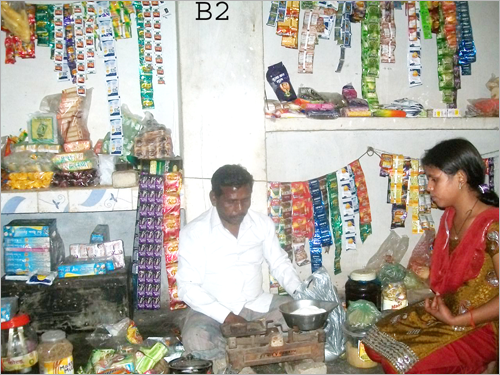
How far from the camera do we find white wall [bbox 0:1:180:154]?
15.1ft

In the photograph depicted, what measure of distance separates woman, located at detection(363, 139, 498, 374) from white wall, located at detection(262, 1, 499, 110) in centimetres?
214

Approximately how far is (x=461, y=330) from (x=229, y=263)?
1.50 metres

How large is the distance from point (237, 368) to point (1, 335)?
1407 millimetres

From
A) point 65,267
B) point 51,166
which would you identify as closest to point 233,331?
point 65,267

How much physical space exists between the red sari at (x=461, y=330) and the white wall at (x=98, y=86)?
9.18ft

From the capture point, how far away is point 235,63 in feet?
13.3

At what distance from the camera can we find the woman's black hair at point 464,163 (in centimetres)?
263

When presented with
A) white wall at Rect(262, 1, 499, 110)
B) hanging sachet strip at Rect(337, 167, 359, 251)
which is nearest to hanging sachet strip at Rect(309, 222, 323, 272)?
hanging sachet strip at Rect(337, 167, 359, 251)

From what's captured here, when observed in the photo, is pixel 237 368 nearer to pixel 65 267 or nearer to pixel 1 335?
pixel 1 335

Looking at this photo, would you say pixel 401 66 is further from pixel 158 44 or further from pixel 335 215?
pixel 158 44

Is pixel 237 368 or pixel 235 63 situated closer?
pixel 237 368

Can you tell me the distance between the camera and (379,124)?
4312mm

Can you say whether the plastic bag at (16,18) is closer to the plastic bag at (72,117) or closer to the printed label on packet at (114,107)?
the plastic bag at (72,117)

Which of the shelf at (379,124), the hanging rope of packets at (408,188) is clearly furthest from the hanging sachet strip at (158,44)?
the hanging rope of packets at (408,188)
